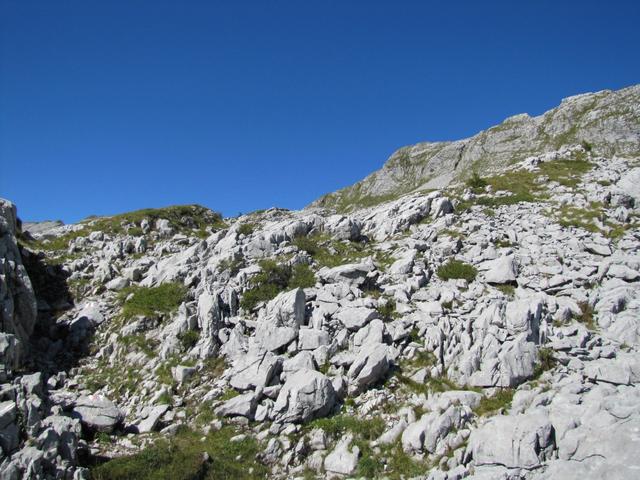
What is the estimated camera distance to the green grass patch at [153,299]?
73.4 ft

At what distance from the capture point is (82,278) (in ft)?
90.2

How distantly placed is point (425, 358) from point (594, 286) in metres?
9.52

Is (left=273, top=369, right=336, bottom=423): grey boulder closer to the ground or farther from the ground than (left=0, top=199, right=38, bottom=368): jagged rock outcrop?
closer to the ground

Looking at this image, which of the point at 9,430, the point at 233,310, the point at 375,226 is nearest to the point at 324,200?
the point at 375,226

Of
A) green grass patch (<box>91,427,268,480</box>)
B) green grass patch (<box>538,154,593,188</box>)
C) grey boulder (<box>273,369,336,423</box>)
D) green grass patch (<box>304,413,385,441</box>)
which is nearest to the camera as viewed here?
green grass patch (<box>91,427,268,480</box>)

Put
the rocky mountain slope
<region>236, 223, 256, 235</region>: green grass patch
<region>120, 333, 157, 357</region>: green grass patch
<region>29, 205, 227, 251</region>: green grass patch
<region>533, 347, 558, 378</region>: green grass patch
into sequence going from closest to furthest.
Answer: <region>533, 347, 558, 378</region>: green grass patch < <region>120, 333, 157, 357</region>: green grass patch < <region>236, 223, 256, 235</region>: green grass patch < <region>29, 205, 227, 251</region>: green grass patch < the rocky mountain slope

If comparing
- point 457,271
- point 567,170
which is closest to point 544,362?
point 457,271

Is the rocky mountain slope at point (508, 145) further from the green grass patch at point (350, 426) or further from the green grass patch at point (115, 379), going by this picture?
the green grass patch at point (350, 426)

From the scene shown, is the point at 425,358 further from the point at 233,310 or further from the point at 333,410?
the point at 233,310

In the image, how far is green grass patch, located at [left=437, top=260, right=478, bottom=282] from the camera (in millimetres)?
21769

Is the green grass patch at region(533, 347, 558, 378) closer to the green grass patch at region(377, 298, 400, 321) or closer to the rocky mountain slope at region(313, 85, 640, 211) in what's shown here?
the green grass patch at region(377, 298, 400, 321)

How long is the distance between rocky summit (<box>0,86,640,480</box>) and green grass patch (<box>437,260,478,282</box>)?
0.10 m

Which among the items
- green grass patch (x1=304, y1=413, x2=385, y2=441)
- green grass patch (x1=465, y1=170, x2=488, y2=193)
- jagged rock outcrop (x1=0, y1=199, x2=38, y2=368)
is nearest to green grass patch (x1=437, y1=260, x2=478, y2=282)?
green grass patch (x1=304, y1=413, x2=385, y2=441)

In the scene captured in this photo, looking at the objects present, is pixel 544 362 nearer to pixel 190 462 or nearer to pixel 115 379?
pixel 190 462
